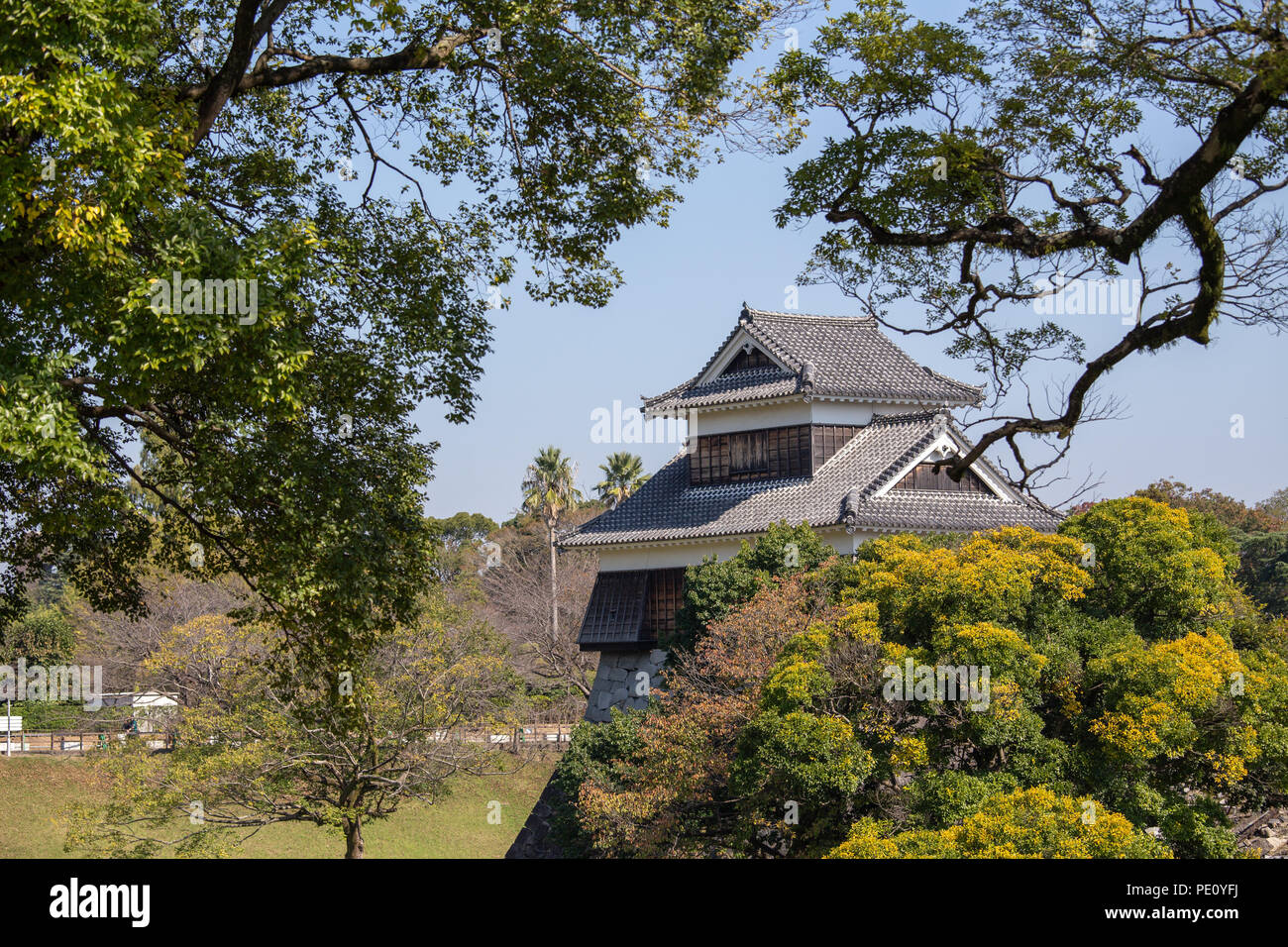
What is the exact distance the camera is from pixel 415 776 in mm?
21531

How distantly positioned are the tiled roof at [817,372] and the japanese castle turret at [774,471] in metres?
0.03

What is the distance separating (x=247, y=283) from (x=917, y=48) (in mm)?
5649

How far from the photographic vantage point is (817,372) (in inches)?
901

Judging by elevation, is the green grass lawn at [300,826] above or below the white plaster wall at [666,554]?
below

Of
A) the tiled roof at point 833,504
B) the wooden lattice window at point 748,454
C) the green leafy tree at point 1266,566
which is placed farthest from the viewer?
the green leafy tree at point 1266,566

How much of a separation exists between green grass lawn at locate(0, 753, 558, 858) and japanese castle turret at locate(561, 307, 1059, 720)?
7.84 m

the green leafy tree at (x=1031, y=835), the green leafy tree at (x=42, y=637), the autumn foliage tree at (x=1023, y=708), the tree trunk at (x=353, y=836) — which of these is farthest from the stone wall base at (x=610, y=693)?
the green leafy tree at (x=42, y=637)

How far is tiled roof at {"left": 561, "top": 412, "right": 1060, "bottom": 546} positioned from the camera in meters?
20.7

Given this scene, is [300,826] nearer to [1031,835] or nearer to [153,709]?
[153,709]

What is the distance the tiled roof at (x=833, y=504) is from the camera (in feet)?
67.8

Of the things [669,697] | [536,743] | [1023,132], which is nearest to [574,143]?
[1023,132]

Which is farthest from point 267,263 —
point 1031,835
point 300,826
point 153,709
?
point 300,826

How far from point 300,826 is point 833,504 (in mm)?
16803

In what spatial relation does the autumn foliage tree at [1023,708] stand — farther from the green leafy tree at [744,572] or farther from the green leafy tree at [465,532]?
the green leafy tree at [465,532]
